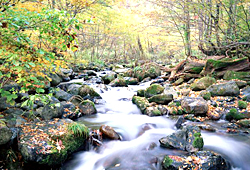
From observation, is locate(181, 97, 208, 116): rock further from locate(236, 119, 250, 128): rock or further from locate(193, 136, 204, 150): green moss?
locate(193, 136, 204, 150): green moss

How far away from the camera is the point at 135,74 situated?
559 inches

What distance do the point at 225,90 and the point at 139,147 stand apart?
4838 millimetres

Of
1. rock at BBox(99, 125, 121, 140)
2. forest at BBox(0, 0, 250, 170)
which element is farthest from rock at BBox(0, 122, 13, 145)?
rock at BBox(99, 125, 121, 140)

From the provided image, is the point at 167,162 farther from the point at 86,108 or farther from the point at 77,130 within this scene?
the point at 86,108

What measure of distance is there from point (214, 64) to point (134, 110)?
5.24m

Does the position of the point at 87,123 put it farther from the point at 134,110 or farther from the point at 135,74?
the point at 135,74

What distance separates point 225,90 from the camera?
24.3ft

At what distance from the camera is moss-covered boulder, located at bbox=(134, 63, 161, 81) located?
14030mm

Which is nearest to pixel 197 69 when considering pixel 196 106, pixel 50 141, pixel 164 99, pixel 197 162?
pixel 164 99

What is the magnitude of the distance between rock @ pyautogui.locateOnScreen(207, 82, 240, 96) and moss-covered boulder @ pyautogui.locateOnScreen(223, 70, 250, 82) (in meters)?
1.28

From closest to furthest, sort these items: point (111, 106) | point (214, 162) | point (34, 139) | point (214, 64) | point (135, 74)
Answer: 1. point (214, 162)
2. point (34, 139)
3. point (111, 106)
4. point (214, 64)
5. point (135, 74)

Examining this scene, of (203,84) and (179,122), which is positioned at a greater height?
(203,84)

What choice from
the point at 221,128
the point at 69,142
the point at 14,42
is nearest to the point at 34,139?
the point at 69,142

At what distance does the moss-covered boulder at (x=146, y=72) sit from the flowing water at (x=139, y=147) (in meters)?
7.45
